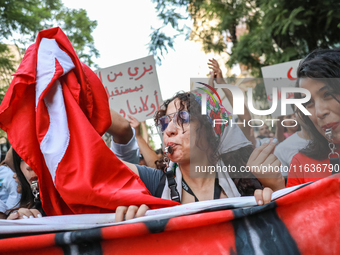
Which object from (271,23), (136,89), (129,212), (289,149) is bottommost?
(289,149)

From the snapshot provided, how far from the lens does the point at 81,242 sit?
3.52 feet

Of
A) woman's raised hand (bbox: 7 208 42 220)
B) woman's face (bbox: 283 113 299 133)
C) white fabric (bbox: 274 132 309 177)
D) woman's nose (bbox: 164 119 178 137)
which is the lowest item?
white fabric (bbox: 274 132 309 177)

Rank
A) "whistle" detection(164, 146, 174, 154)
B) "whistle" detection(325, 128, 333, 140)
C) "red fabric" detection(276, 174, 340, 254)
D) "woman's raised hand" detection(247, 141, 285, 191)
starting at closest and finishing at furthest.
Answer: "red fabric" detection(276, 174, 340, 254)
"woman's raised hand" detection(247, 141, 285, 191)
"whistle" detection(325, 128, 333, 140)
"whistle" detection(164, 146, 174, 154)

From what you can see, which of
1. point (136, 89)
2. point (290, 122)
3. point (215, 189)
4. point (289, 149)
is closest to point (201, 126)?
point (215, 189)

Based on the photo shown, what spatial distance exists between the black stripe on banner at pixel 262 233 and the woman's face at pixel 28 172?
1.24m

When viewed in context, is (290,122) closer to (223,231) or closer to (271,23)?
(223,231)

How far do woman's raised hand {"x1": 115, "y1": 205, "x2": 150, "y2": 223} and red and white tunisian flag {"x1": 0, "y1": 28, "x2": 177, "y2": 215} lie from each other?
0.04 metres

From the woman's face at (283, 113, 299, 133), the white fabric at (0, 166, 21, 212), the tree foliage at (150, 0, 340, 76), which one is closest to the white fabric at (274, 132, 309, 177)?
the woman's face at (283, 113, 299, 133)

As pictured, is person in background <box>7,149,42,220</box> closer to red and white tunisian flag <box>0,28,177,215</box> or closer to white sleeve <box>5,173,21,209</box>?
white sleeve <box>5,173,21,209</box>

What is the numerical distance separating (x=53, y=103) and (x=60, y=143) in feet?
0.62

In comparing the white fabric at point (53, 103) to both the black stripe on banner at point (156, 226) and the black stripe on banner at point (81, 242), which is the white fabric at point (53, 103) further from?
the black stripe on banner at point (156, 226)

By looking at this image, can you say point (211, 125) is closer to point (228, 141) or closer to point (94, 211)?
point (228, 141)

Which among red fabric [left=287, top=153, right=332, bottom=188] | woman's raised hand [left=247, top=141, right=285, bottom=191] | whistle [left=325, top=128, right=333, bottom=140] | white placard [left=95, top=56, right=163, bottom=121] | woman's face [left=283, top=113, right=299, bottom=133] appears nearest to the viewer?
woman's raised hand [left=247, top=141, right=285, bottom=191]

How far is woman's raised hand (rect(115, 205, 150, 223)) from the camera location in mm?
1146
